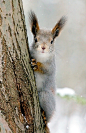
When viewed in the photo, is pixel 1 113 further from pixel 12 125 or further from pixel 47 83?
pixel 47 83

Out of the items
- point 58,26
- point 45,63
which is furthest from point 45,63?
point 58,26

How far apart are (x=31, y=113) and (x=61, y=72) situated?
16.7 feet

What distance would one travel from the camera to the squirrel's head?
1.90 metres

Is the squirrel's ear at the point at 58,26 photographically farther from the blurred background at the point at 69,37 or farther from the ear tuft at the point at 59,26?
the blurred background at the point at 69,37

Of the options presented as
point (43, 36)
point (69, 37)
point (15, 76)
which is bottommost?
point (15, 76)

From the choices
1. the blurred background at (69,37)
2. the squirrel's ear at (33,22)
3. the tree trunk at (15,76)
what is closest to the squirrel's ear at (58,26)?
the squirrel's ear at (33,22)

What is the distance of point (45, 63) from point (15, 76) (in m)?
0.74

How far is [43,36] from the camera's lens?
201 centimetres

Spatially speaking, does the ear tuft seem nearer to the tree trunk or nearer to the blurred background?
the tree trunk

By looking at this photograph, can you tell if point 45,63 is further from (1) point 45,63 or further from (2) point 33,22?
(2) point 33,22

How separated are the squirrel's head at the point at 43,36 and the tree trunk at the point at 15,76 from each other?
453 mm

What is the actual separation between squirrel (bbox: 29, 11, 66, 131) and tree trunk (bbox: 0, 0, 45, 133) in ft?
1.54

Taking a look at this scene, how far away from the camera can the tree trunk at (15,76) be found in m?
1.28

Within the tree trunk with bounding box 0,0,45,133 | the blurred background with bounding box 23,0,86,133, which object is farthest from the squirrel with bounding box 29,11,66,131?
Answer: the blurred background with bounding box 23,0,86,133
